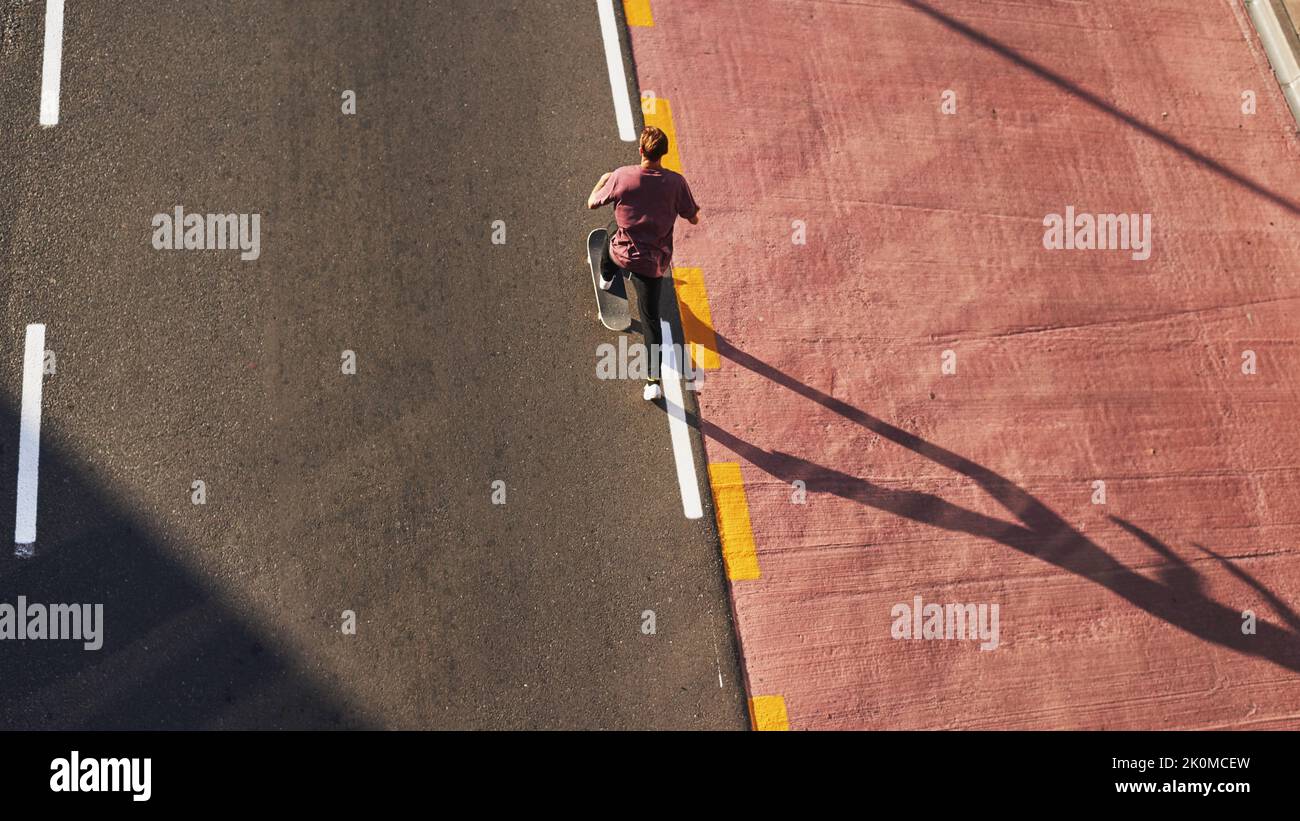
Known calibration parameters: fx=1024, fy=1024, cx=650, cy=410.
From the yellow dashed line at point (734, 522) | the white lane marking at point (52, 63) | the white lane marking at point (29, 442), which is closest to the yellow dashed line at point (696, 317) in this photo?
the yellow dashed line at point (734, 522)

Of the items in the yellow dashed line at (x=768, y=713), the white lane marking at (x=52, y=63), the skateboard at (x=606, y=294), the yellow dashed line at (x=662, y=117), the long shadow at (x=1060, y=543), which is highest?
the white lane marking at (x=52, y=63)

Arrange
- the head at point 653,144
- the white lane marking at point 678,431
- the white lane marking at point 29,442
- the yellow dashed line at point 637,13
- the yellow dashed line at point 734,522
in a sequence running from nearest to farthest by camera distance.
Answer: the head at point 653,144 < the white lane marking at point 29,442 < the yellow dashed line at point 734,522 < the white lane marking at point 678,431 < the yellow dashed line at point 637,13

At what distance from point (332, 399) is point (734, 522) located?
328 cm

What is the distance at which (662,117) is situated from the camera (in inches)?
370

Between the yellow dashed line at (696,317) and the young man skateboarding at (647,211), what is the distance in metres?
0.81

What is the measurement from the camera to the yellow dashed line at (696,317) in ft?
28.1

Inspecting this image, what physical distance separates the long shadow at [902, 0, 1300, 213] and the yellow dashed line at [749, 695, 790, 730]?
672 cm

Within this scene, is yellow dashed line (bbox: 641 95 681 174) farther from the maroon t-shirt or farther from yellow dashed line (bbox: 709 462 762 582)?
yellow dashed line (bbox: 709 462 762 582)

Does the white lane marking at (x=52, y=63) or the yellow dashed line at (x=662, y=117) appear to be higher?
the white lane marking at (x=52, y=63)

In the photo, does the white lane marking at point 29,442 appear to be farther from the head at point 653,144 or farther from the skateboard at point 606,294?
the head at point 653,144

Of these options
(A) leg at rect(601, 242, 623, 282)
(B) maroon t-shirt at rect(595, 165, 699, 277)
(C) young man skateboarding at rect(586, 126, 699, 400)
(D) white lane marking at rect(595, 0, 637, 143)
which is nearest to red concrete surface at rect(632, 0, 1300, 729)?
(D) white lane marking at rect(595, 0, 637, 143)

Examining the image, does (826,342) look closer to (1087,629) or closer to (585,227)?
(585,227)

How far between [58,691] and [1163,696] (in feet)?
26.5

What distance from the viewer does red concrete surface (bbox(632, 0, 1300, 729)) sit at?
7.95 m
